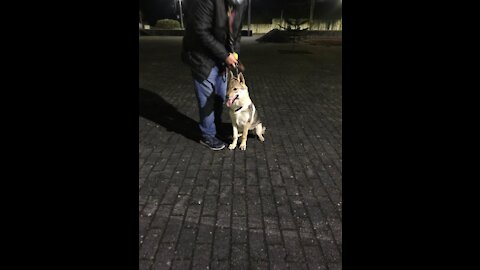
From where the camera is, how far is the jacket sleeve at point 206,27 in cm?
357

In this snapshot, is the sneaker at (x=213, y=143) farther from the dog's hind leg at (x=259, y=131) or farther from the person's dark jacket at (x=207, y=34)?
the person's dark jacket at (x=207, y=34)

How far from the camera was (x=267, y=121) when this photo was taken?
229 inches

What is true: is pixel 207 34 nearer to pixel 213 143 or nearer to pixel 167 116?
pixel 213 143

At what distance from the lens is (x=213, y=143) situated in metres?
4.46

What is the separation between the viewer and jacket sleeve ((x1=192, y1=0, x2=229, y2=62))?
11.7 feet

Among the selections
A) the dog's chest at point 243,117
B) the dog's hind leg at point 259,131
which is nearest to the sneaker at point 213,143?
the dog's chest at point 243,117

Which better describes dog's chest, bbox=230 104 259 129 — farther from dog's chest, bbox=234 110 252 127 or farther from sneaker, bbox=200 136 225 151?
sneaker, bbox=200 136 225 151

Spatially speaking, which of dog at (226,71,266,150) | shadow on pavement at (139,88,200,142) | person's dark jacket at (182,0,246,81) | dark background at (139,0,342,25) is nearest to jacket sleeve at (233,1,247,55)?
person's dark jacket at (182,0,246,81)

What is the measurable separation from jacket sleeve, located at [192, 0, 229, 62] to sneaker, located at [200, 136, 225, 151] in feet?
4.14

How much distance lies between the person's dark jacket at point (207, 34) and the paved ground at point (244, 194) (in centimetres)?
129

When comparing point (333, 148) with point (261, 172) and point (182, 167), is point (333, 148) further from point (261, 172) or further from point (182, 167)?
point (182, 167)
